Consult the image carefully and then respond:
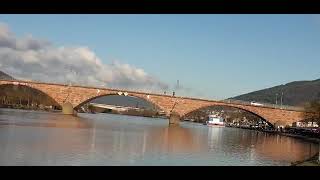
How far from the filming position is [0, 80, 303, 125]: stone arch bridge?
6188cm

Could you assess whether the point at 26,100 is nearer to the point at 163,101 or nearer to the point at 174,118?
the point at 163,101

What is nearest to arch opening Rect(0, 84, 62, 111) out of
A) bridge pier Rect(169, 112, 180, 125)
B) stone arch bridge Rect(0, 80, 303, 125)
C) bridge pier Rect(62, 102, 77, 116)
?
bridge pier Rect(62, 102, 77, 116)

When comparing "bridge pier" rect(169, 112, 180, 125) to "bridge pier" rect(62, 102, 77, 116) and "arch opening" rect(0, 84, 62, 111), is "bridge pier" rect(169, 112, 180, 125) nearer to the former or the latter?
"bridge pier" rect(62, 102, 77, 116)

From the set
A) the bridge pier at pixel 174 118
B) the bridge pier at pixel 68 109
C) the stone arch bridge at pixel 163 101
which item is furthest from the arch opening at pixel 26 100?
the bridge pier at pixel 174 118

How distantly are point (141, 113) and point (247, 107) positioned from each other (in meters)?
68.1

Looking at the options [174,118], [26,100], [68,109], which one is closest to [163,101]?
[174,118]

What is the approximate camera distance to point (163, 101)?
63.6m

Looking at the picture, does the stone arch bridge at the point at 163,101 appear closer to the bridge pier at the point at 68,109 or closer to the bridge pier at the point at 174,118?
the bridge pier at the point at 174,118

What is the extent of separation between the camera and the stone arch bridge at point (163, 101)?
61875 millimetres

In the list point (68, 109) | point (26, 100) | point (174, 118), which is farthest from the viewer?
point (26, 100)

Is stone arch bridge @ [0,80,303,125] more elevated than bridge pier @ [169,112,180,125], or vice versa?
stone arch bridge @ [0,80,303,125]

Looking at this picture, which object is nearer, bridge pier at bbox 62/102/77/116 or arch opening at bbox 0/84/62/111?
bridge pier at bbox 62/102/77/116

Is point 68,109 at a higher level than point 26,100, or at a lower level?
lower
